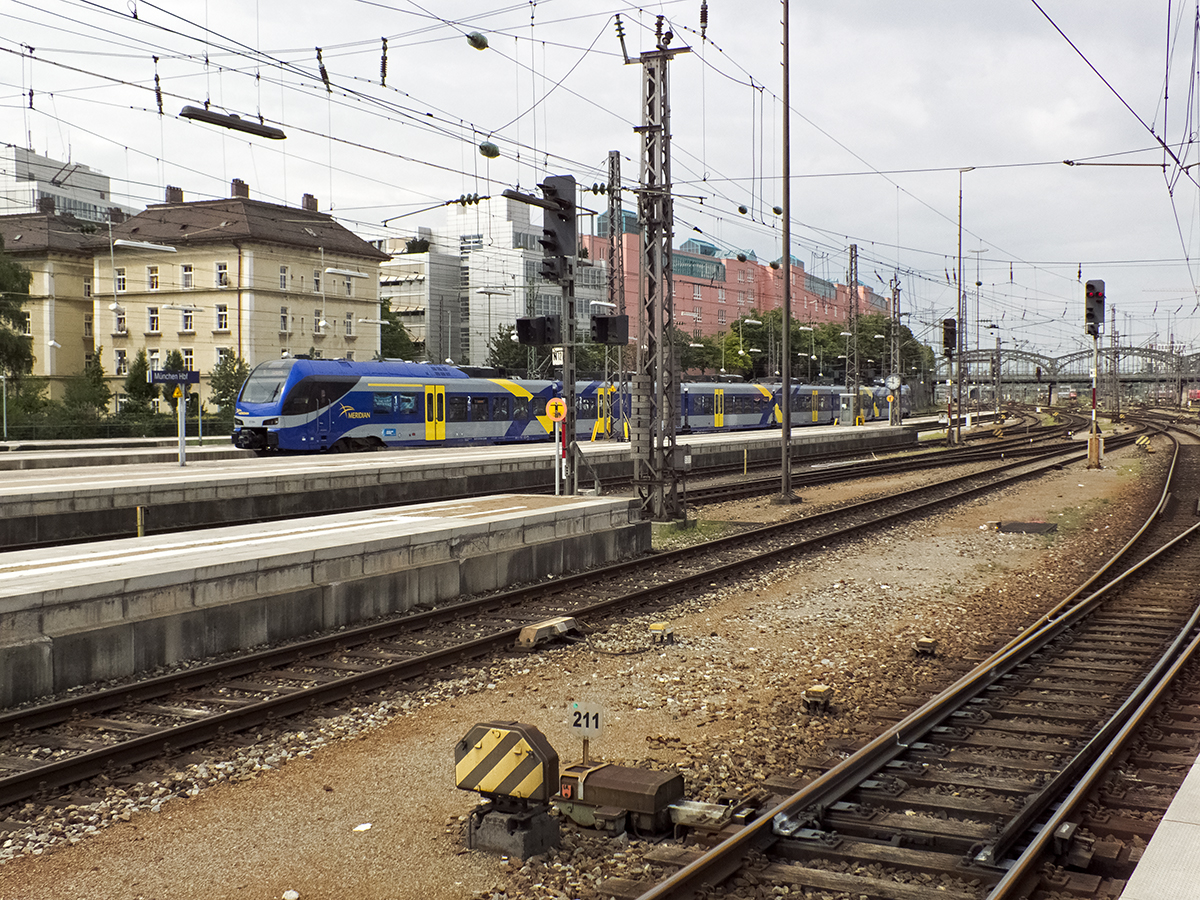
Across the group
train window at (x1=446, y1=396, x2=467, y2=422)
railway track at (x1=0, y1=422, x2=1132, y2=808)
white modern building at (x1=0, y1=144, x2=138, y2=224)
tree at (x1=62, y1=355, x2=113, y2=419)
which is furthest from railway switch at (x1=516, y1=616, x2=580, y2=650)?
white modern building at (x1=0, y1=144, x2=138, y2=224)

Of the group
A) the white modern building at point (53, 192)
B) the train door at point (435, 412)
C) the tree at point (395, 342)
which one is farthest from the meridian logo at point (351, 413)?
the white modern building at point (53, 192)

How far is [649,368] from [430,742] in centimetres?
1208

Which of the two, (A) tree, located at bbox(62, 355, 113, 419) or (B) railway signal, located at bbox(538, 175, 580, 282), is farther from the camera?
(A) tree, located at bbox(62, 355, 113, 419)

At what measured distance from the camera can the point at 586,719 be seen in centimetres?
642

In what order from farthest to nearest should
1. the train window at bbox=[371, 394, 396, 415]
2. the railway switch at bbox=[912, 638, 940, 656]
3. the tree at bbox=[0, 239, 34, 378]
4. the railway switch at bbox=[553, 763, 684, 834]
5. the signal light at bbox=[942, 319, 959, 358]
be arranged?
the tree at bbox=[0, 239, 34, 378] → the signal light at bbox=[942, 319, 959, 358] → the train window at bbox=[371, 394, 396, 415] → the railway switch at bbox=[912, 638, 940, 656] → the railway switch at bbox=[553, 763, 684, 834]

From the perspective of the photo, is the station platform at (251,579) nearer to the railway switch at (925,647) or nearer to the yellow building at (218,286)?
the railway switch at (925,647)

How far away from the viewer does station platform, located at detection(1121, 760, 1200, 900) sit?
4.29 meters

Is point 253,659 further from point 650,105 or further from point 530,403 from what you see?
point 530,403

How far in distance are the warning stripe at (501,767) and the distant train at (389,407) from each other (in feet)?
81.1

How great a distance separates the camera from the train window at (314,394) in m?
29.3

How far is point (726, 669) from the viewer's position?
969 centimetres

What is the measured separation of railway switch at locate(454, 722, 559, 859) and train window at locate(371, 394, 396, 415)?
2670 cm

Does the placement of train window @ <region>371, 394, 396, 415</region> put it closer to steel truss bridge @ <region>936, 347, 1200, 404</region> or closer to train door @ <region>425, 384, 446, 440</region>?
train door @ <region>425, 384, 446, 440</region>

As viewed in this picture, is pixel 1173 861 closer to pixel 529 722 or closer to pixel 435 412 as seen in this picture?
pixel 529 722
